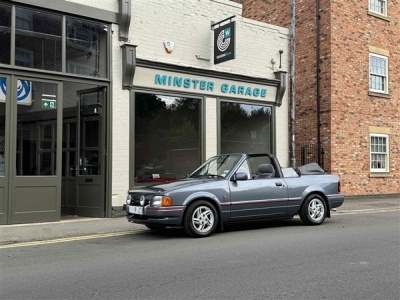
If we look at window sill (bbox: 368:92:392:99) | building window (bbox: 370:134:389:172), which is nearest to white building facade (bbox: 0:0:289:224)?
window sill (bbox: 368:92:392:99)

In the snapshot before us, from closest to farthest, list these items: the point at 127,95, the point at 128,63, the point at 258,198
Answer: the point at 258,198, the point at 128,63, the point at 127,95

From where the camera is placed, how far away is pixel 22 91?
10672 mm

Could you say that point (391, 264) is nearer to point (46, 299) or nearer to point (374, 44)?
point (46, 299)

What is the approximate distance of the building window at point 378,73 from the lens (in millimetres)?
17819

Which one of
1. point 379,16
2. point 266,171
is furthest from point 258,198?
point 379,16

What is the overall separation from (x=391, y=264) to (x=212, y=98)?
29.0 ft

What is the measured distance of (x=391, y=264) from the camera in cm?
610

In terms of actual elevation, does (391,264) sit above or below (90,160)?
below

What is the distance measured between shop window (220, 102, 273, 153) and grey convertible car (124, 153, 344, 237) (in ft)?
14.4

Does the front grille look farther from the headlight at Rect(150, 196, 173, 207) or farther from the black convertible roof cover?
the black convertible roof cover

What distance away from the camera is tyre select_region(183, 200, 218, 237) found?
27.1 ft

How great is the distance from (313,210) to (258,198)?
1.60 meters

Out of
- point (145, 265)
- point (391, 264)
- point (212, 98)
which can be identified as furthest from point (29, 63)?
point (391, 264)

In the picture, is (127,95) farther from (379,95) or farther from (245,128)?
(379,95)
